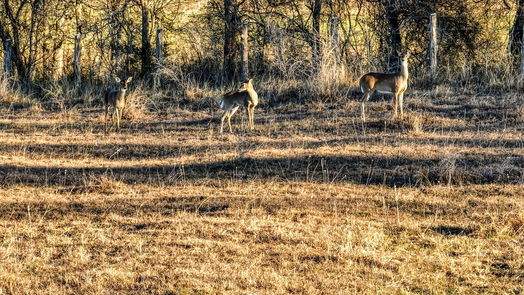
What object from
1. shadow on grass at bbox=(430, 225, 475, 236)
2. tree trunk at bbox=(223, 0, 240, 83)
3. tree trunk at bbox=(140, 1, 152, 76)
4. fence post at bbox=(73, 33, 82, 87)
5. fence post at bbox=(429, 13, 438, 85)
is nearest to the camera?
shadow on grass at bbox=(430, 225, 475, 236)

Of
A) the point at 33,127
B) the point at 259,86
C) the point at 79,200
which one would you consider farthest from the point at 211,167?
the point at 259,86

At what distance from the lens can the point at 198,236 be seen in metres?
7.18

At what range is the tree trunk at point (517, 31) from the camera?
56.9ft

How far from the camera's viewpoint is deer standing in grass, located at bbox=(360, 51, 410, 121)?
13117 mm

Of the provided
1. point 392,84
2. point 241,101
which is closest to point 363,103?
point 392,84

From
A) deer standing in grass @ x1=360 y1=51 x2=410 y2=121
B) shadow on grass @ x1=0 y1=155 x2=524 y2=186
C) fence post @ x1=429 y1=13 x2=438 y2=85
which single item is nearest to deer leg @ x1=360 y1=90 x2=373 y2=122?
deer standing in grass @ x1=360 y1=51 x2=410 y2=121

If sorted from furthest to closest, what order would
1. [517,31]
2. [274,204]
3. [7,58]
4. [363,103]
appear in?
[7,58]
[517,31]
[363,103]
[274,204]

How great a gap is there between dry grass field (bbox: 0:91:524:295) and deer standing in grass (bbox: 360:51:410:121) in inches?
15.5

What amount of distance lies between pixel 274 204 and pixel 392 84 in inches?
218

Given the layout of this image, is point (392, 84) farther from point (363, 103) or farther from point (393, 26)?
point (393, 26)

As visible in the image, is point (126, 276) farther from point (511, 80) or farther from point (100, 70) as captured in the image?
point (100, 70)

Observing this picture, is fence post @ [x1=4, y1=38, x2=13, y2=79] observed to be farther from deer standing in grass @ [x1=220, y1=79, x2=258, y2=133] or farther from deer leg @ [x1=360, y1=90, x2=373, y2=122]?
deer leg @ [x1=360, y1=90, x2=373, y2=122]

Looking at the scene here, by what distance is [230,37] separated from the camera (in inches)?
730

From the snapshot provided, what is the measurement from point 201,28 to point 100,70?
2.88 m
